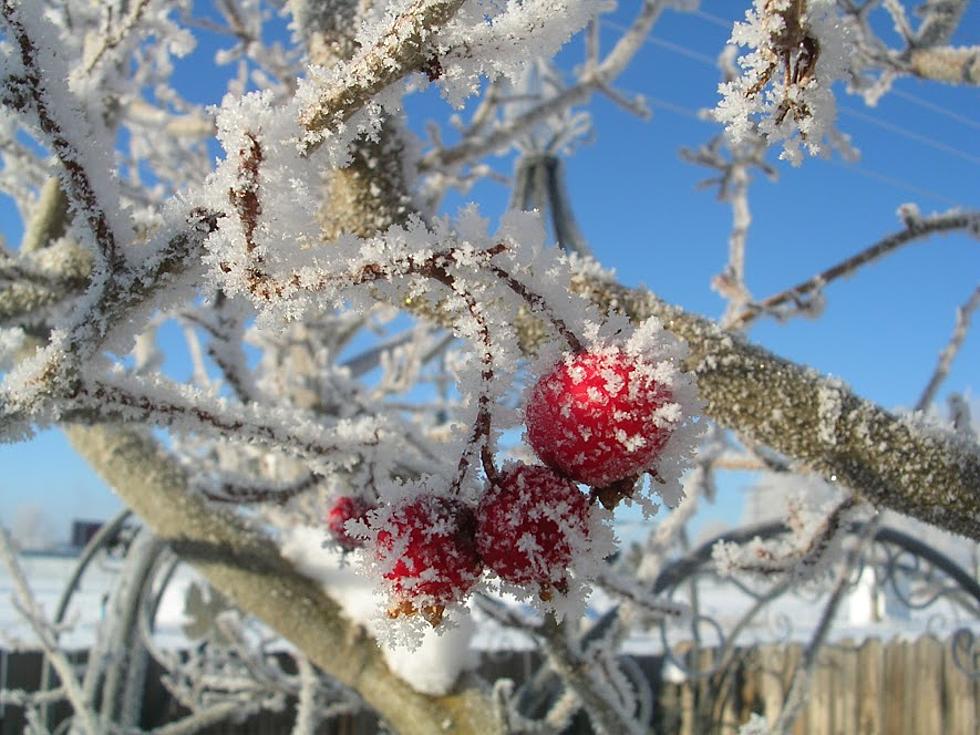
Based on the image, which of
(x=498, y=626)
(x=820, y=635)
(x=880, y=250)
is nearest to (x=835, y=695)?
(x=498, y=626)

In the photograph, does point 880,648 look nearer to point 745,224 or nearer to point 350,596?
point 745,224

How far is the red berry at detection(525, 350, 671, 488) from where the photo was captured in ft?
1.35

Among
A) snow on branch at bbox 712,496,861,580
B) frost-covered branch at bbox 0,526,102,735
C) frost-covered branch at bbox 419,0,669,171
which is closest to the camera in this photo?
snow on branch at bbox 712,496,861,580

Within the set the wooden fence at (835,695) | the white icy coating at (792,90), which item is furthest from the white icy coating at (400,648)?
the wooden fence at (835,695)

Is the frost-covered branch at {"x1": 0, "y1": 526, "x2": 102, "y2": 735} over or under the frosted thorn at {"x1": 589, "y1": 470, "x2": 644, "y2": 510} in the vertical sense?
under

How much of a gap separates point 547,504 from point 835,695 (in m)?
3.64

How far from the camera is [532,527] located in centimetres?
40

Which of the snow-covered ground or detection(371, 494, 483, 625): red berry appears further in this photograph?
the snow-covered ground

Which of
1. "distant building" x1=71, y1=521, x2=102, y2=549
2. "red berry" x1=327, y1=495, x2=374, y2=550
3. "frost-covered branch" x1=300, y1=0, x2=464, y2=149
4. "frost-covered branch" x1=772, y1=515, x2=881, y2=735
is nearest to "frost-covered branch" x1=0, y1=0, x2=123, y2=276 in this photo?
"frost-covered branch" x1=300, y1=0, x2=464, y2=149

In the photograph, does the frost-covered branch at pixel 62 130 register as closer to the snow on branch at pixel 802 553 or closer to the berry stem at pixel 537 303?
the berry stem at pixel 537 303

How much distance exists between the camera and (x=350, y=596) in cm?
133

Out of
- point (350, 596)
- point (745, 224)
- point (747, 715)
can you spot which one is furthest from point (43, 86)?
point (747, 715)

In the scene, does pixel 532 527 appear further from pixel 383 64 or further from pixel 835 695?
pixel 835 695

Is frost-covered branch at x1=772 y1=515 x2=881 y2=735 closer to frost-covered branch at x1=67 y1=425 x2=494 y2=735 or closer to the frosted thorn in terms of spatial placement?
frost-covered branch at x1=67 y1=425 x2=494 y2=735
